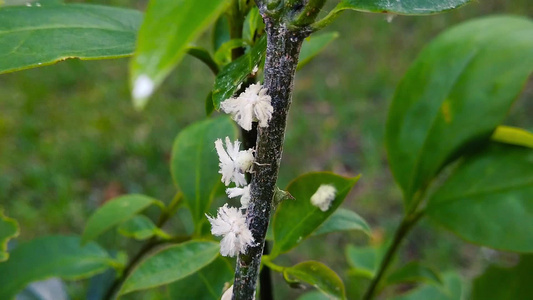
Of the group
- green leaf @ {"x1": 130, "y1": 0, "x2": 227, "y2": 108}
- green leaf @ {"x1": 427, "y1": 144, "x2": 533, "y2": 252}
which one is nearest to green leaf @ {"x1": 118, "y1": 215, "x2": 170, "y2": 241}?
green leaf @ {"x1": 427, "y1": 144, "x2": 533, "y2": 252}

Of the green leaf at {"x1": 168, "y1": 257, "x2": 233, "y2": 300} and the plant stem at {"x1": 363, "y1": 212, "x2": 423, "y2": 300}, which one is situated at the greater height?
the green leaf at {"x1": 168, "y1": 257, "x2": 233, "y2": 300}

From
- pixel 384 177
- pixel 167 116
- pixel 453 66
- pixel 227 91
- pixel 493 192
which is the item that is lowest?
pixel 384 177

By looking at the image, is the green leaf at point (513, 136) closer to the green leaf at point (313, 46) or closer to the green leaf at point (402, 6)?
the green leaf at point (313, 46)

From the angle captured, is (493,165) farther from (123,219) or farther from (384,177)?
(384,177)

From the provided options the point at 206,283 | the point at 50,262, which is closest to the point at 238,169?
the point at 206,283

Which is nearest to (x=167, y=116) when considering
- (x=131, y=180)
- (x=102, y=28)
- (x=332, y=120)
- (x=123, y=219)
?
(x=131, y=180)

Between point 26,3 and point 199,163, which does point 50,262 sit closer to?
point 199,163

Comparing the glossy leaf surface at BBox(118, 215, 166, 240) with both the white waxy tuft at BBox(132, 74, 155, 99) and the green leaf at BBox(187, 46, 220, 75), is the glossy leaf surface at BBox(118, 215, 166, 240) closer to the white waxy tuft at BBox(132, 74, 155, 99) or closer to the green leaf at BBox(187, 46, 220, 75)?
the green leaf at BBox(187, 46, 220, 75)
